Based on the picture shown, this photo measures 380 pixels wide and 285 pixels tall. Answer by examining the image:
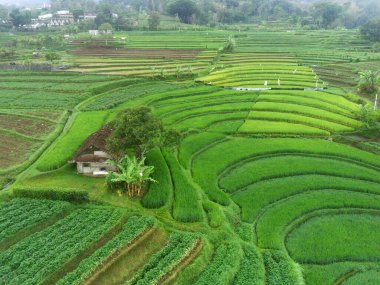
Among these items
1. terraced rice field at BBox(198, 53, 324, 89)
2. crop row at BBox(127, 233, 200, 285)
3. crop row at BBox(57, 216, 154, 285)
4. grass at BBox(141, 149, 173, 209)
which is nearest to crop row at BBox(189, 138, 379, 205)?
grass at BBox(141, 149, 173, 209)

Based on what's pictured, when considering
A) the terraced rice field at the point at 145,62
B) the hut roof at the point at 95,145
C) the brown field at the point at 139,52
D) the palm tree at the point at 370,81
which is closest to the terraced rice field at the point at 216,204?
the hut roof at the point at 95,145

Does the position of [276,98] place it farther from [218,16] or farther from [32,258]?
[218,16]

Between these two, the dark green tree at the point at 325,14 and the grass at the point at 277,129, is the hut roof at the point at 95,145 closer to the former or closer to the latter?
the grass at the point at 277,129

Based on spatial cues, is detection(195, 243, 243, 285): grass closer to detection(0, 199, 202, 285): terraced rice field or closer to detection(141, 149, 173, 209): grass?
detection(0, 199, 202, 285): terraced rice field

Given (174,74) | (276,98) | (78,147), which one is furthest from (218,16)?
(78,147)

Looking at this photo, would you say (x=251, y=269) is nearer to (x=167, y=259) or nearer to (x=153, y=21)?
(x=167, y=259)
